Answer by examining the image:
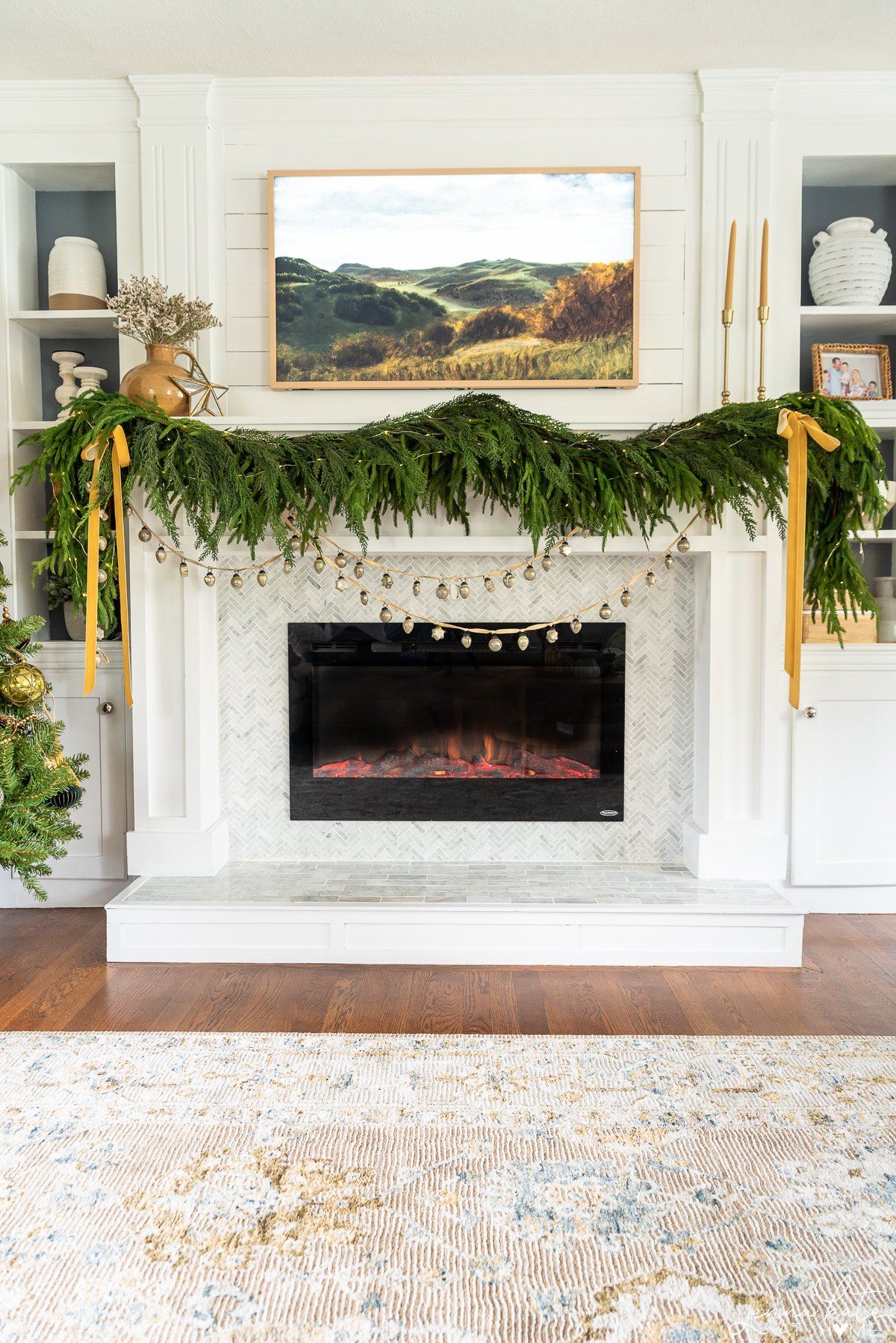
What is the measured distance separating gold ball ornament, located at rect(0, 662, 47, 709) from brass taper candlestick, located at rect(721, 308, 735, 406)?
83.7 inches

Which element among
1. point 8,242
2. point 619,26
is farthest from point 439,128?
point 8,242

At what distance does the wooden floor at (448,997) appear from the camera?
2160mm

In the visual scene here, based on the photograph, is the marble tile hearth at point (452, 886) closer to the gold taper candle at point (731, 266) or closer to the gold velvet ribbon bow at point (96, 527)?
the gold velvet ribbon bow at point (96, 527)

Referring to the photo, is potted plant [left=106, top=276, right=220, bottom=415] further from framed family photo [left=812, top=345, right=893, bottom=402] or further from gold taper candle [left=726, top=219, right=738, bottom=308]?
framed family photo [left=812, top=345, right=893, bottom=402]

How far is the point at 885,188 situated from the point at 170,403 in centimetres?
256

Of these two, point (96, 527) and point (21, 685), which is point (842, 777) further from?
point (21, 685)

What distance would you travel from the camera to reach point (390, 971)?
8.14 feet

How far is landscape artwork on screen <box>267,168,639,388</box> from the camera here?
2750 mm

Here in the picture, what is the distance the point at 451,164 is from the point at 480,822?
211cm

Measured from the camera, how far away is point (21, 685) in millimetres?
2439

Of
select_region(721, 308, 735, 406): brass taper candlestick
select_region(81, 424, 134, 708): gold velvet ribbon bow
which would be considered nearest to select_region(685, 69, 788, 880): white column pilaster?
select_region(721, 308, 735, 406): brass taper candlestick

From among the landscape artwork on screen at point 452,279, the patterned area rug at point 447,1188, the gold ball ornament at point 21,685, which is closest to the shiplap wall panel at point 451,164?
the landscape artwork on screen at point 452,279

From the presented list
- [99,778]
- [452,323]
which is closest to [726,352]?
[452,323]

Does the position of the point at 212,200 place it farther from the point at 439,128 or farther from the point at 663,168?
the point at 663,168
